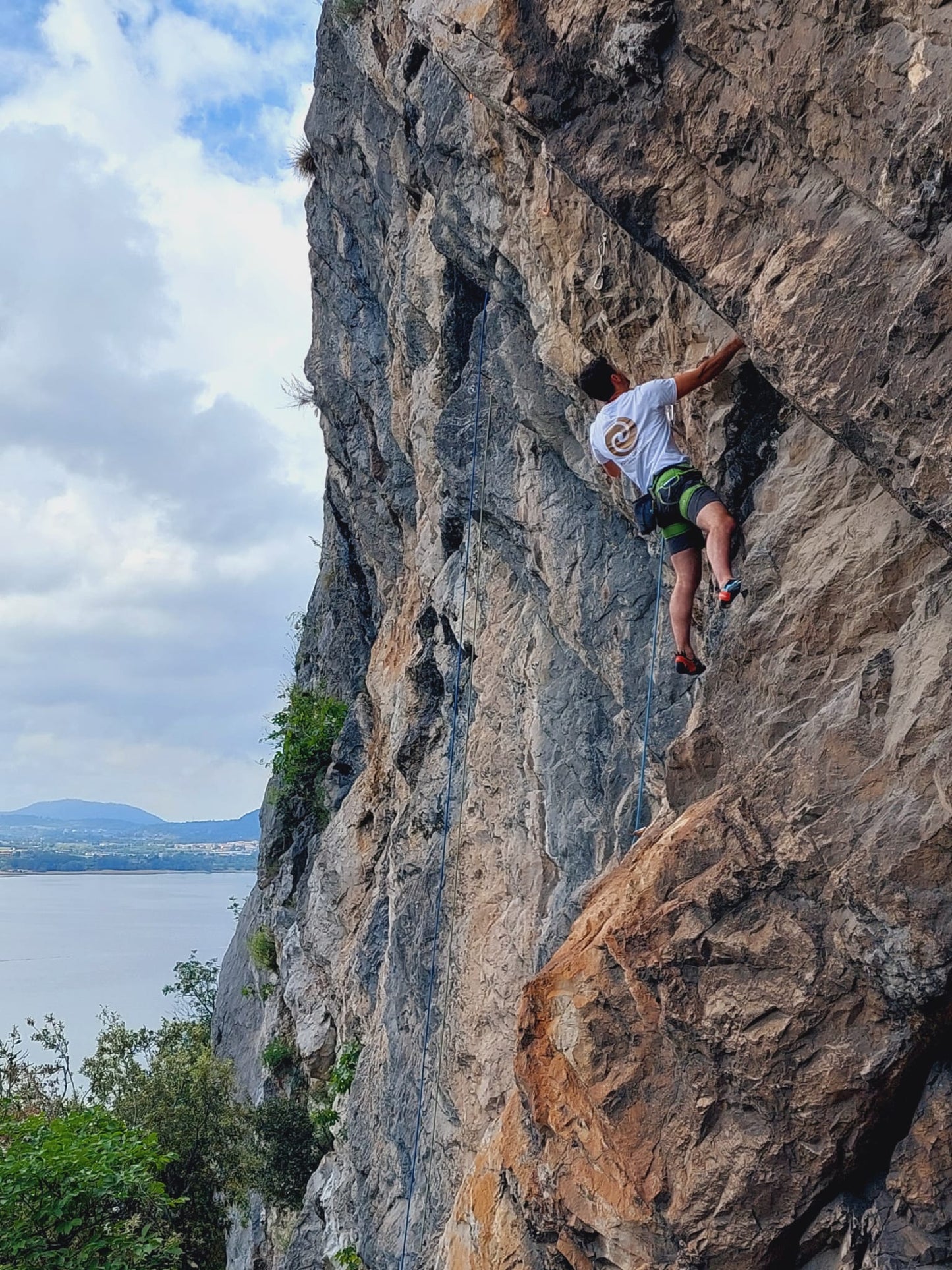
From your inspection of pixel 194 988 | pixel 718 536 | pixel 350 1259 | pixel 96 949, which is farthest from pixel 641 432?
pixel 96 949

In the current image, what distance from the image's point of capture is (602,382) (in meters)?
6.46

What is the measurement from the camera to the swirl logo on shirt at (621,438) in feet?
19.8

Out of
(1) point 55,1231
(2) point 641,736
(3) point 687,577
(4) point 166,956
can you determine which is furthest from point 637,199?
(4) point 166,956

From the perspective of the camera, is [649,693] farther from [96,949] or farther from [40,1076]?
[96,949]

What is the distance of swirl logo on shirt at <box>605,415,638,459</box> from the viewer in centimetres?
605

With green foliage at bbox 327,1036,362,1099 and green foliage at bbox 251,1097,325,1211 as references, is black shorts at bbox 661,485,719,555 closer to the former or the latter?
green foliage at bbox 327,1036,362,1099

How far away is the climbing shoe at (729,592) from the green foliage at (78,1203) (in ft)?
28.4

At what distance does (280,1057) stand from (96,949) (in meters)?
85.5

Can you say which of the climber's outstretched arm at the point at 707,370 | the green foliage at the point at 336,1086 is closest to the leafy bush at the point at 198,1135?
the green foliage at the point at 336,1086

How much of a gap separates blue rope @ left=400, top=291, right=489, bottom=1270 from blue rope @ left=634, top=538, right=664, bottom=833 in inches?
125

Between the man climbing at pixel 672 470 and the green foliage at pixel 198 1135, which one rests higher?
the man climbing at pixel 672 470

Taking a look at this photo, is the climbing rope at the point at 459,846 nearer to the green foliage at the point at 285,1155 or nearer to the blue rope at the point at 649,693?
the blue rope at the point at 649,693

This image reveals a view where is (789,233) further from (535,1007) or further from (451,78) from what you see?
(451,78)

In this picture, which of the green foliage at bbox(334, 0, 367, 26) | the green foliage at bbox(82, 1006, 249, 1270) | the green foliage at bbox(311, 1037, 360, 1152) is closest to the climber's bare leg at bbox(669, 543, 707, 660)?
the green foliage at bbox(334, 0, 367, 26)
